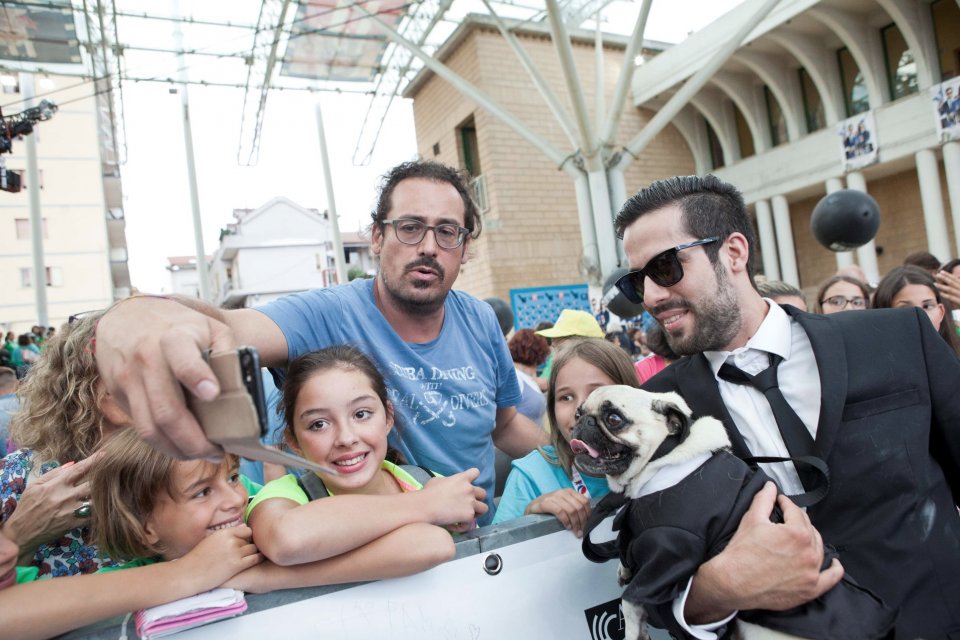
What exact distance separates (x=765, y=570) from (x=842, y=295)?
3.73 metres

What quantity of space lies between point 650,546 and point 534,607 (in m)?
0.43

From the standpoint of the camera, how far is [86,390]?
2143mm

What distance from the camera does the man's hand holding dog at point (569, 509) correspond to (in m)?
1.89

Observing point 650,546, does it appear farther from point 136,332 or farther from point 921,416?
point 136,332

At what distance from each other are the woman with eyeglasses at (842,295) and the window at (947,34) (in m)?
10.1

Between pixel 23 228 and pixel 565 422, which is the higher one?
pixel 23 228

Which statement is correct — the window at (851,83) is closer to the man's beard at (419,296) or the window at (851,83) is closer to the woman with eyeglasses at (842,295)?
the woman with eyeglasses at (842,295)

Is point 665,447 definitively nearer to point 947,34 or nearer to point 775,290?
point 775,290

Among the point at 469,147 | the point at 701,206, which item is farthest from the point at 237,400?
the point at 469,147

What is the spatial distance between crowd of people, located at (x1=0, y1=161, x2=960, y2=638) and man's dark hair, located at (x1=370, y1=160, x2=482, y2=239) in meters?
0.04

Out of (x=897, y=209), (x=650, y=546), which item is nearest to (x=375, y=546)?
(x=650, y=546)

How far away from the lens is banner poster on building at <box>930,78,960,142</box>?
1081cm

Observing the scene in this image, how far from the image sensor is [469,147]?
15.8 meters

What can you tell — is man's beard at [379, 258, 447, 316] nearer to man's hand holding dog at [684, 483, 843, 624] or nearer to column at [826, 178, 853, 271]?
man's hand holding dog at [684, 483, 843, 624]
